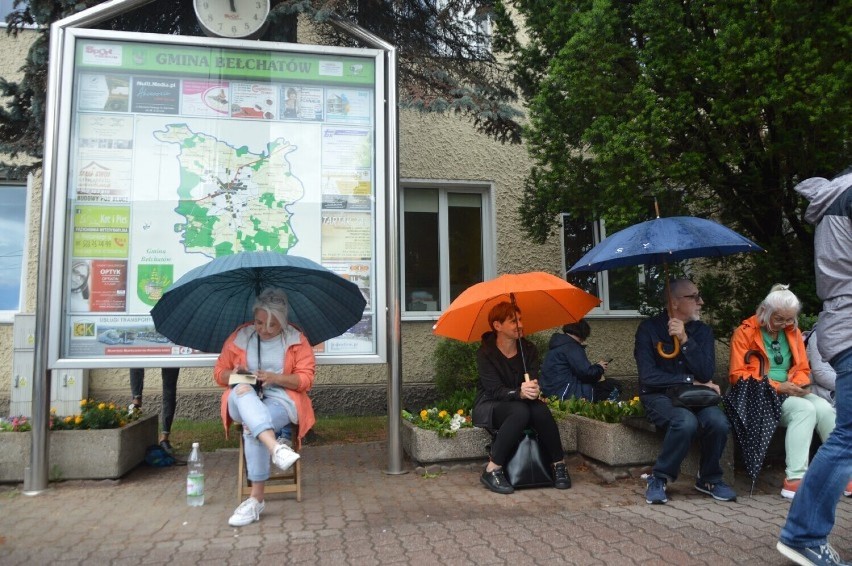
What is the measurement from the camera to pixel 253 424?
13.0 feet

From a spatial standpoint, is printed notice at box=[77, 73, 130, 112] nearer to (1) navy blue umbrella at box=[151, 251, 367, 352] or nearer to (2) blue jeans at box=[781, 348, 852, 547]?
(1) navy blue umbrella at box=[151, 251, 367, 352]

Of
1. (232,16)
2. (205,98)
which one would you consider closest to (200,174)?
(205,98)

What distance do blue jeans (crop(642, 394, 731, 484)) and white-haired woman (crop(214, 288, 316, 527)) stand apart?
233 cm

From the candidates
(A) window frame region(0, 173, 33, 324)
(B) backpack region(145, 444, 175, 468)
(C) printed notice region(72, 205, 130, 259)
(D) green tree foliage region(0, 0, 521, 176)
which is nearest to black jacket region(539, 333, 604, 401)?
(D) green tree foliage region(0, 0, 521, 176)

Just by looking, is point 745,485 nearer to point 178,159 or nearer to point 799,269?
point 799,269

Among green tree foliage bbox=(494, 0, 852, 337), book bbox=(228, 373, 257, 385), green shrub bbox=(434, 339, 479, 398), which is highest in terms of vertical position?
green tree foliage bbox=(494, 0, 852, 337)

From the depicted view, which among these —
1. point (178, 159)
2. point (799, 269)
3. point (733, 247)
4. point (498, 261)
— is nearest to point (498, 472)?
point (733, 247)

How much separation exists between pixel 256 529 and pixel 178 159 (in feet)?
9.48

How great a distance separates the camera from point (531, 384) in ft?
15.0

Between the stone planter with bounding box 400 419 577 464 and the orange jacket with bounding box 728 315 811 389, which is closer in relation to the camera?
the orange jacket with bounding box 728 315 811 389

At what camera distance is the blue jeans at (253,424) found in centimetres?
398

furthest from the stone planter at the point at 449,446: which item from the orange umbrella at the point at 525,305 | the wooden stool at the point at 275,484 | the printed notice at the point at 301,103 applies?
the printed notice at the point at 301,103

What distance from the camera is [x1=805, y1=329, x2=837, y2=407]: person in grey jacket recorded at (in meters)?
4.77

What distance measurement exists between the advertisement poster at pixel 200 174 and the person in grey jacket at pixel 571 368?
1.98 metres
